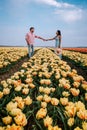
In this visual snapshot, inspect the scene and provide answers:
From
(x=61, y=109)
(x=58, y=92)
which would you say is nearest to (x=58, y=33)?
(x=58, y=92)

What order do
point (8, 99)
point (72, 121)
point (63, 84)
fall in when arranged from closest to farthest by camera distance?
point (72, 121) < point (8, 99) < point (63, 84)

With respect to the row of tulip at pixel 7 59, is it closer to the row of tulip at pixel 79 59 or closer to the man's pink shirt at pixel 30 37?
the man's pink shirt at pixel 30 37

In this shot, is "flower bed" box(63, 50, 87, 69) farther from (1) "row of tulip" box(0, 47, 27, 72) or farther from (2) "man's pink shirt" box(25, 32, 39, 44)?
(1) "row of tulip" box(0, 47, 27, 72)

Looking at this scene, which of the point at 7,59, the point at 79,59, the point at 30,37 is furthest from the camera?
the point at 30,37

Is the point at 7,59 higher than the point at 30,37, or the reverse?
the point at 30,37

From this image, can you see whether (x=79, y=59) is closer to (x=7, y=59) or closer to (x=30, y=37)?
(x=30, y=37)

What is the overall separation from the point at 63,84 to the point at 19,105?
153 centimetres

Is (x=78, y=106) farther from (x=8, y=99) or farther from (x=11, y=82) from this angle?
(x=11, y=82)

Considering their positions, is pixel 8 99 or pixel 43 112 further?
pixel 8 99

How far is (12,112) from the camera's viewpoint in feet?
9.21

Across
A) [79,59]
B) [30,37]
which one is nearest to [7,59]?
[30,37]

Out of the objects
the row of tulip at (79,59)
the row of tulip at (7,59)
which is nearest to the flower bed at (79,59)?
the row of tulip at (79,59)

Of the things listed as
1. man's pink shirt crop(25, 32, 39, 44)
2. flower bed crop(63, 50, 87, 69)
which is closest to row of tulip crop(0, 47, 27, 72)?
man's pink shirt crop(25, 32, 39, 44)

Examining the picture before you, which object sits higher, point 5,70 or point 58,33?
point 58,33
